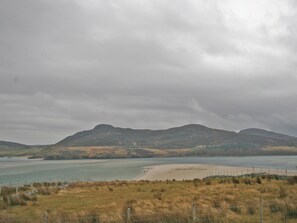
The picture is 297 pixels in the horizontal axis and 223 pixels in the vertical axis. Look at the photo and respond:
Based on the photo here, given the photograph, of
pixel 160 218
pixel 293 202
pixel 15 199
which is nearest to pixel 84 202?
pixel 15 199

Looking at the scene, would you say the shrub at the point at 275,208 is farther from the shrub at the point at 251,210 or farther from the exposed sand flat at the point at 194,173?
the exposed sand flat at the point at 194,173

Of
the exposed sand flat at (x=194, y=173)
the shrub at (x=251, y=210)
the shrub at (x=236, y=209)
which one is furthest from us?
the exposed sand flat at (x=194, y=173)

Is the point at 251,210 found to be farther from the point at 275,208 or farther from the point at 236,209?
the point at 275,208

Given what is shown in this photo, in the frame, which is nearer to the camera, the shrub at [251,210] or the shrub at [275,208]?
the shrub at [251,210]

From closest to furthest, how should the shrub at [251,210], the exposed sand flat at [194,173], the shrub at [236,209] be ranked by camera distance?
1. the shrub at [251,210]
2. the shrub at [236,209]
3. the exposed sand flat at [194,173]

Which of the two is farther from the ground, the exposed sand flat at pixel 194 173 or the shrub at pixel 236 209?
the shrub at pixel 236 209

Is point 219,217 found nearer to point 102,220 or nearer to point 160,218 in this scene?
point 160,218

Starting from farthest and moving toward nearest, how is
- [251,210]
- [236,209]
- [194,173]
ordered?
[194,173], [236,209], [251,210]

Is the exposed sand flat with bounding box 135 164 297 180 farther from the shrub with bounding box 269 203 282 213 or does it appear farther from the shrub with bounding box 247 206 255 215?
the shrub with bounding box 247 206 255 215

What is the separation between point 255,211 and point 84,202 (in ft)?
48.8

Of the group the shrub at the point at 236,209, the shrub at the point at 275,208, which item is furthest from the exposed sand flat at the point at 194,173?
the shrub at the point at 236,209

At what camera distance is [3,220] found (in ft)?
61.1

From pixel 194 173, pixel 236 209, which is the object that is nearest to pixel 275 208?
pixel 236 209

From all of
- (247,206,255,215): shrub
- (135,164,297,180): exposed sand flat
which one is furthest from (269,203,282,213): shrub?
(135,164,297,180): exposed sand flat
